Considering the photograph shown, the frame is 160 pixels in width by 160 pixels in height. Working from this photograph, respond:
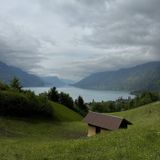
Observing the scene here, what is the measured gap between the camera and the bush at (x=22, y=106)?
87938 mm

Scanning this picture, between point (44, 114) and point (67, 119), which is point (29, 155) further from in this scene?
point (67, 119)

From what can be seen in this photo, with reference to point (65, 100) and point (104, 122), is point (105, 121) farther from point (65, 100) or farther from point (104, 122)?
point (65, 100)

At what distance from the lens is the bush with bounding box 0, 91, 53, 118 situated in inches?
3462

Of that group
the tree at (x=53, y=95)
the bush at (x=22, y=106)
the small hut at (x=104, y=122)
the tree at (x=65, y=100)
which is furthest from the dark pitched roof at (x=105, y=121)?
the tree at (x=65, y=100)

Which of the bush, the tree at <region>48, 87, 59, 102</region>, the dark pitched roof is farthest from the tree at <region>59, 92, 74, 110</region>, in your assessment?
the dark pitched roof

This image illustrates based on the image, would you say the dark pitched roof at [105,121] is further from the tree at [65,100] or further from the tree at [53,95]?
the tree at [65,100]

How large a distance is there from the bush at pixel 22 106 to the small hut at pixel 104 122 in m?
21.9

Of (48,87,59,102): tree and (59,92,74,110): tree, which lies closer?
(48,87,59,102): tree

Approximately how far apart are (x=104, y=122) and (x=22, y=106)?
28.6 meters

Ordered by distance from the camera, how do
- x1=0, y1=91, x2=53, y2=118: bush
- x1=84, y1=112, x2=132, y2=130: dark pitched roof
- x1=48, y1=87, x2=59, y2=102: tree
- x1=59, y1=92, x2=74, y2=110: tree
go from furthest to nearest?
x1=59, y1=92, x2=74, y2=110: tree < x1=48, y1=87, x2=59, y2=102: tree < x1=0, y1=91, x2=53, y2=118: bush < x1=84, y1=112, x2=132, y2=130: dark pitched roof

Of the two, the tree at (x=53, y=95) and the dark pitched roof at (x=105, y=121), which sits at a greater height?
the tree at (x=53, y=95)

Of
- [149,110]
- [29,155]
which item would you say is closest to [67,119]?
[149,110]

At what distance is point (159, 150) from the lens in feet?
79.2

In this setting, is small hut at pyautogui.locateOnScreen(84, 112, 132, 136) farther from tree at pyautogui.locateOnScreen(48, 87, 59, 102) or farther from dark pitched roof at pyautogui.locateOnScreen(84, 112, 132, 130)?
tree at pyautogui.locateOnScreen(48, 87, 59, 102)
